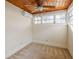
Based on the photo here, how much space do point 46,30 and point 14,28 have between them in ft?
7.91

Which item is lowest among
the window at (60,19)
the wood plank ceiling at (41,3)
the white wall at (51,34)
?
the white wall at (51,34)

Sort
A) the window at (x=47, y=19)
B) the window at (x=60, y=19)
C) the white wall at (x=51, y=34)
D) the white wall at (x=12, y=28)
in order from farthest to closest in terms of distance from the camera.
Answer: the window at (x=47, y=19) → the window at (x=60, y=19) → the white wall at (x=51, y=34) → the white wall at (x=12, y=28)

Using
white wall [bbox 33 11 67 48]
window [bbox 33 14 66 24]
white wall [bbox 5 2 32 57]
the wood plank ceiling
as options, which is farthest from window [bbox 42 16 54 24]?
white wall [bbox 5 2 32 57]

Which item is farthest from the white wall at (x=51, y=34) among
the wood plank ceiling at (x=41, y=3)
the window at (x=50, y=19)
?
the wood plank ceiling at (x=41, y=3)

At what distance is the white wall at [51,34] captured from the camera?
4922 mm

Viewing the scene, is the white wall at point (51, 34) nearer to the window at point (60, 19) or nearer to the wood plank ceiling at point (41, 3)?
the window at point (60, 19)

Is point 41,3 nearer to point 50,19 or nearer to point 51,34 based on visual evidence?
point 50,19

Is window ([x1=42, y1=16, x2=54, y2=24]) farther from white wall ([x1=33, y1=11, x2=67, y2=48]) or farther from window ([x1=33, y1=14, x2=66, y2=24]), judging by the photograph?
white wall ([x1=33, y1=11, x2=67, y2=48])

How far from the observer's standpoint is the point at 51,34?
5332mm

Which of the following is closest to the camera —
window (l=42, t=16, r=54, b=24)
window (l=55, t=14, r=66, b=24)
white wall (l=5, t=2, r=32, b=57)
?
white wall (l=5, t=2, r=32, b=57)

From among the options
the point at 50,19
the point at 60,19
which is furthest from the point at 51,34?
the point at 60,19

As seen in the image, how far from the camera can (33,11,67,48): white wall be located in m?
4.92
